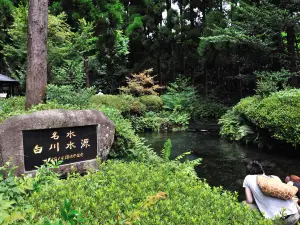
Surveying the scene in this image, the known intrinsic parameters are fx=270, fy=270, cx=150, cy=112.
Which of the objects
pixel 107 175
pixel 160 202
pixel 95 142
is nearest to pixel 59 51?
pixel 95 142

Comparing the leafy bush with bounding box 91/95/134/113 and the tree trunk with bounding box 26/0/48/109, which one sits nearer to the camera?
the tree trunk with bounding box 26/0/48/109

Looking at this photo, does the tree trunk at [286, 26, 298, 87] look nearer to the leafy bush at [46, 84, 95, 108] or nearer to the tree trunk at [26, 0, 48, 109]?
the leafy bush at [46, 84, 95, 108]

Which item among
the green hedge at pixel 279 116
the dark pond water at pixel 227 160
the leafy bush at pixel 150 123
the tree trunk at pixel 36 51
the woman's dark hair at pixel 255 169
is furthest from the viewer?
the leafy bush at pixel 150 123

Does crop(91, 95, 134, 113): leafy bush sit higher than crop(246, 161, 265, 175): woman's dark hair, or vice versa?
crop(91, 95, 134, 113): leafy bush

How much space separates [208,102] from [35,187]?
2011cm

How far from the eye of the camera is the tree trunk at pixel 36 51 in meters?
6.78

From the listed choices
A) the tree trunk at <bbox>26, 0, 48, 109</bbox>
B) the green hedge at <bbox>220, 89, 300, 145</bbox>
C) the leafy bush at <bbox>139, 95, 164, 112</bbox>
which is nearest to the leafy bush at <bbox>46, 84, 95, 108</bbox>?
the tree trunk at <bbox>26, 0, 48, 109</bbox>

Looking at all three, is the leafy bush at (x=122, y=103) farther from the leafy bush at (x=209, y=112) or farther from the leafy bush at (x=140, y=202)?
the leafy bush at (x=140, y=202)

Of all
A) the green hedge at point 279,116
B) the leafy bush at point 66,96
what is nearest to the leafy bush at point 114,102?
the green hedge at point 279,116

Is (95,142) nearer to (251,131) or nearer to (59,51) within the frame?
(251,131)

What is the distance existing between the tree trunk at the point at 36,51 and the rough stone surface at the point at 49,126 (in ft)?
6.51

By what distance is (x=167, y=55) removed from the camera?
89.3ft

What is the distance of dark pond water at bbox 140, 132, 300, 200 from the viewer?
23.6 ft

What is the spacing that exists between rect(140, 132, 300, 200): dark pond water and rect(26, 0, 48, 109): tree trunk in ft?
15.2
